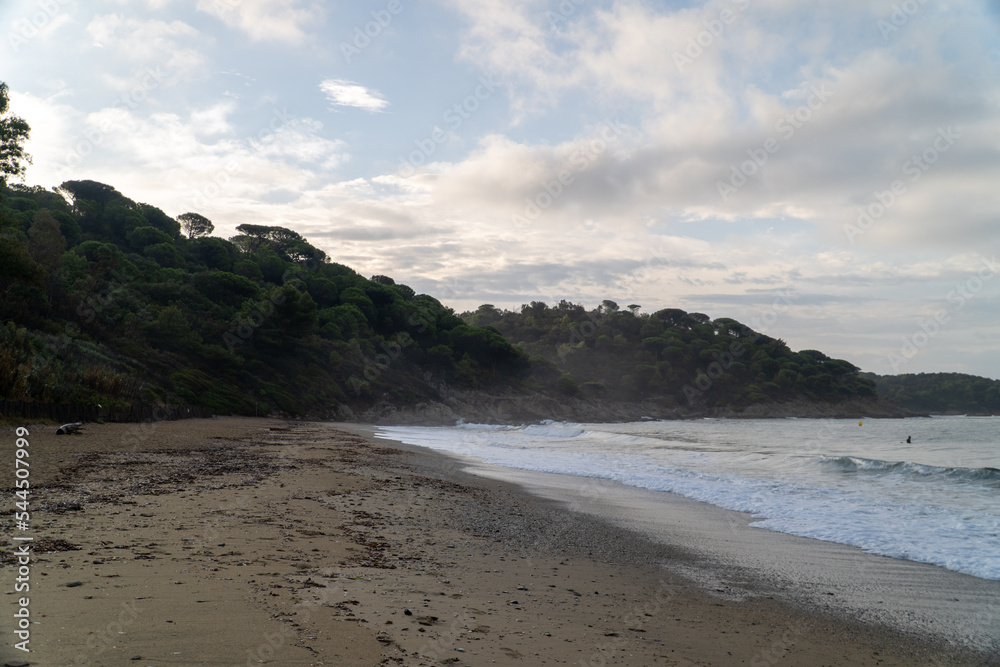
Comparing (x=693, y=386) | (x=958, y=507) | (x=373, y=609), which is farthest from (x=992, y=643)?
(x=693, y=386)

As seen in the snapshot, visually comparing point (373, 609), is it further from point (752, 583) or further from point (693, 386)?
point (693, 386)

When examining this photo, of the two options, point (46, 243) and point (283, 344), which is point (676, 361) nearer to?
point (283, 344)

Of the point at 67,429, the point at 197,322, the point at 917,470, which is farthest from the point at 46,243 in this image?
the point at 917,470

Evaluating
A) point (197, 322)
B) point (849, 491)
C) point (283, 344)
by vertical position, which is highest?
point (197, 322)

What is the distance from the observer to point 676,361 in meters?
94.1

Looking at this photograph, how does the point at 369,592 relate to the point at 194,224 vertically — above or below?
below

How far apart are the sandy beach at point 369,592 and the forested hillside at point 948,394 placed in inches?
4668

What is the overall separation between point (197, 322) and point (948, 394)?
130026 millimetres

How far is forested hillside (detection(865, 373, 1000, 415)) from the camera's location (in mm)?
104750

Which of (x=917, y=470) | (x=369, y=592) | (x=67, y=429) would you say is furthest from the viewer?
(x=917, y=470)

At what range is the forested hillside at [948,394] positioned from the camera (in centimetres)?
10475

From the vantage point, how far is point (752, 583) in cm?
541

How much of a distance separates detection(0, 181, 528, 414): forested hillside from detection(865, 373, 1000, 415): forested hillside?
90.8 meters

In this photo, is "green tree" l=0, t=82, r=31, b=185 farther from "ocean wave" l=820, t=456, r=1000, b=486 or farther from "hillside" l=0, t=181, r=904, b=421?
"ocean wave" l=820, t=456, r=1000, b=486
